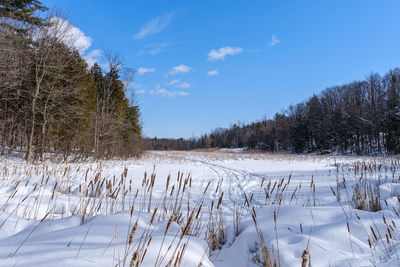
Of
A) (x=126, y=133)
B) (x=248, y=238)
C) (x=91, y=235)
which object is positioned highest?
(x=126, y=133)

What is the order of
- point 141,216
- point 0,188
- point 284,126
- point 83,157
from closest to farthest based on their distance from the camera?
point 141,216 < point 0,188 < point 83,157 < point 284,126

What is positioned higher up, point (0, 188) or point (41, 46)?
point (41, 46)

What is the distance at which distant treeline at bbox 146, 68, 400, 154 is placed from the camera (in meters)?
35.7

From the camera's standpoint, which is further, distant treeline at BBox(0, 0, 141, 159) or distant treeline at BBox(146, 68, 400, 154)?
distant treeline at BBox(146, 68, 400, 154)

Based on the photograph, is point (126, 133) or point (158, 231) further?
point (126, 133)

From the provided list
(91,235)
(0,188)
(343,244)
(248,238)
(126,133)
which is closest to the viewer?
(91,235)

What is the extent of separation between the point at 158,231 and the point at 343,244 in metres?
1.81

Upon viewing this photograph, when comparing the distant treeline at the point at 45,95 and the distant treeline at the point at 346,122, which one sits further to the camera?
the distant treeline at the point at 346,122

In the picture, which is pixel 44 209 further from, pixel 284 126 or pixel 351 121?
pixel 284 126

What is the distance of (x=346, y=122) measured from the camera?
133 feet

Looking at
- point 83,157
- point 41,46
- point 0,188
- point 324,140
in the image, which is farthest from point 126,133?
point 324,140

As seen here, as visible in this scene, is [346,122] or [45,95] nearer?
[45,95]

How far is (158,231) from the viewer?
215cm

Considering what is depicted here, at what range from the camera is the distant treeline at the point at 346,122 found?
3569 cm
